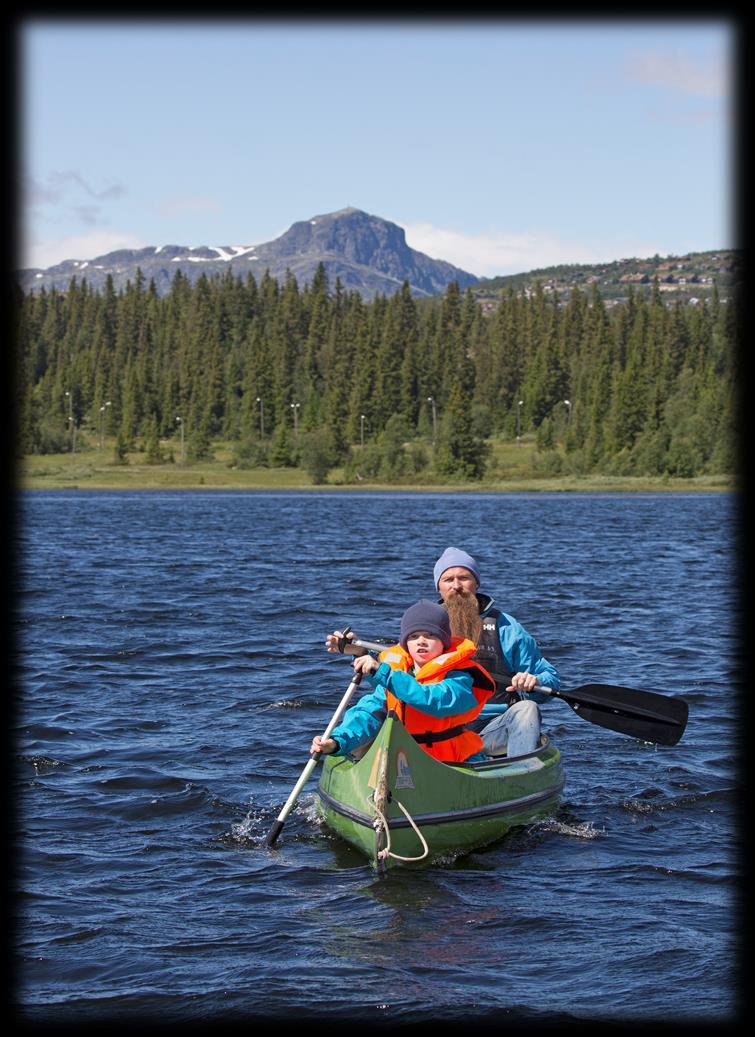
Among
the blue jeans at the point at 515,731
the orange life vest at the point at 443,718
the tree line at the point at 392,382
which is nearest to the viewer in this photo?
the orange life vest at the point at 443,718

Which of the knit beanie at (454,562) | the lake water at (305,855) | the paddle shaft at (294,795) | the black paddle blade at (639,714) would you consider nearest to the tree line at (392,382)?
the lake water at (305,855)

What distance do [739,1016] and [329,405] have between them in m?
145

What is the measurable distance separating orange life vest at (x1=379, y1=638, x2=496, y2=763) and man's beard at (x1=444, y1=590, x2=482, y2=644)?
2.75 ft

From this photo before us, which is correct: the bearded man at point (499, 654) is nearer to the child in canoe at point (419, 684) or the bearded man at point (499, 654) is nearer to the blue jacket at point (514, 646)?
the blue jacket at point (514, 646)

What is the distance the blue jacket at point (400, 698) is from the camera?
8.89 m

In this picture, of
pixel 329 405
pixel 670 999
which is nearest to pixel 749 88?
pixel 670 999

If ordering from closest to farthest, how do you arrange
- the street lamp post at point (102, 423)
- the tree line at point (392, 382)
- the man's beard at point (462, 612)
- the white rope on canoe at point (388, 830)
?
the white rope on canoe at point (388, 830) → the man's beard at point (462, 612) → the tree line at point (392, 382) → the street lamp post at point (102, 423)

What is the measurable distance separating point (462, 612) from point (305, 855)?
242cm

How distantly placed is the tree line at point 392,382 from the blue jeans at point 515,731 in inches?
4318

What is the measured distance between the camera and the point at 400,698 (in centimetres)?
895

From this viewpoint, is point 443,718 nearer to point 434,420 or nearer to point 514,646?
point 514,646

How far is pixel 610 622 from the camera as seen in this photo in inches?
919

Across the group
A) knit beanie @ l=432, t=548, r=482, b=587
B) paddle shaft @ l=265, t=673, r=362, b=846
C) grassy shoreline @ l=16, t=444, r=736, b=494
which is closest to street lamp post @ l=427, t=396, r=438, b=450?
grassy shoreline @ l=16, t=444, r=736, b=494

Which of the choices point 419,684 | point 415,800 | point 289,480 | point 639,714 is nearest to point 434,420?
point 289,480
